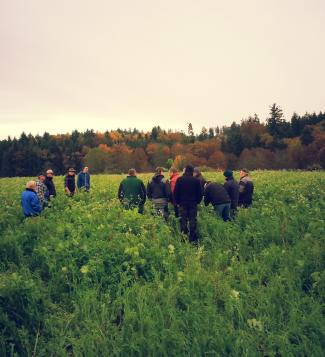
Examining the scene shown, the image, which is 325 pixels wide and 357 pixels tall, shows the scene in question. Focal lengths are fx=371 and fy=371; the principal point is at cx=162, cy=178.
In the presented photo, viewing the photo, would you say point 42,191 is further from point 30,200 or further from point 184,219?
point 184,219

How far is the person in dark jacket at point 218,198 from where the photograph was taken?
10.8m

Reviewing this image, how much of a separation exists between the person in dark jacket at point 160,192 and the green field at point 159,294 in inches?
70.6

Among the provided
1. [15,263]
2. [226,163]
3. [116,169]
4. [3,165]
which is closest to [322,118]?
[226,163]

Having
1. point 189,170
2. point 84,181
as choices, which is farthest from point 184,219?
point 84,181

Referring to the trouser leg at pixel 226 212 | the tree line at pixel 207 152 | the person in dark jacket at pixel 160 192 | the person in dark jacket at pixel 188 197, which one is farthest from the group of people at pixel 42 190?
the tree line at pixel 207 152

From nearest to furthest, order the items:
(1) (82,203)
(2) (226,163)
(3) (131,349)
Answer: (3) (131,349), (1) (82,203), (2) (226,163)

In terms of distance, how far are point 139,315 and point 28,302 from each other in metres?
1.83

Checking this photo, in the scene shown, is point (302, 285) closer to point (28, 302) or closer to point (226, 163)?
point (28, 302)

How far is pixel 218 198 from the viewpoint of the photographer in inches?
424

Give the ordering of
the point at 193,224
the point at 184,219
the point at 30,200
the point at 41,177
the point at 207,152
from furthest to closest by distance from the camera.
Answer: the point at 207,152 < the point at 41,177 < the point at 30,200 < the point at 184,219 < the point at 193,224

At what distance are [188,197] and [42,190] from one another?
17.9 feet

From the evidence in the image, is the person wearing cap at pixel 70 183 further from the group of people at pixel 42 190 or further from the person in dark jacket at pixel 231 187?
the person in dark jacket at pixel 231 187

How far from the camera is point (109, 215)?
1048 centimetres

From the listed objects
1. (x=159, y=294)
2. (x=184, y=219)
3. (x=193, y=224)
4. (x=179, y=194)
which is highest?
(x=179, y=194)
